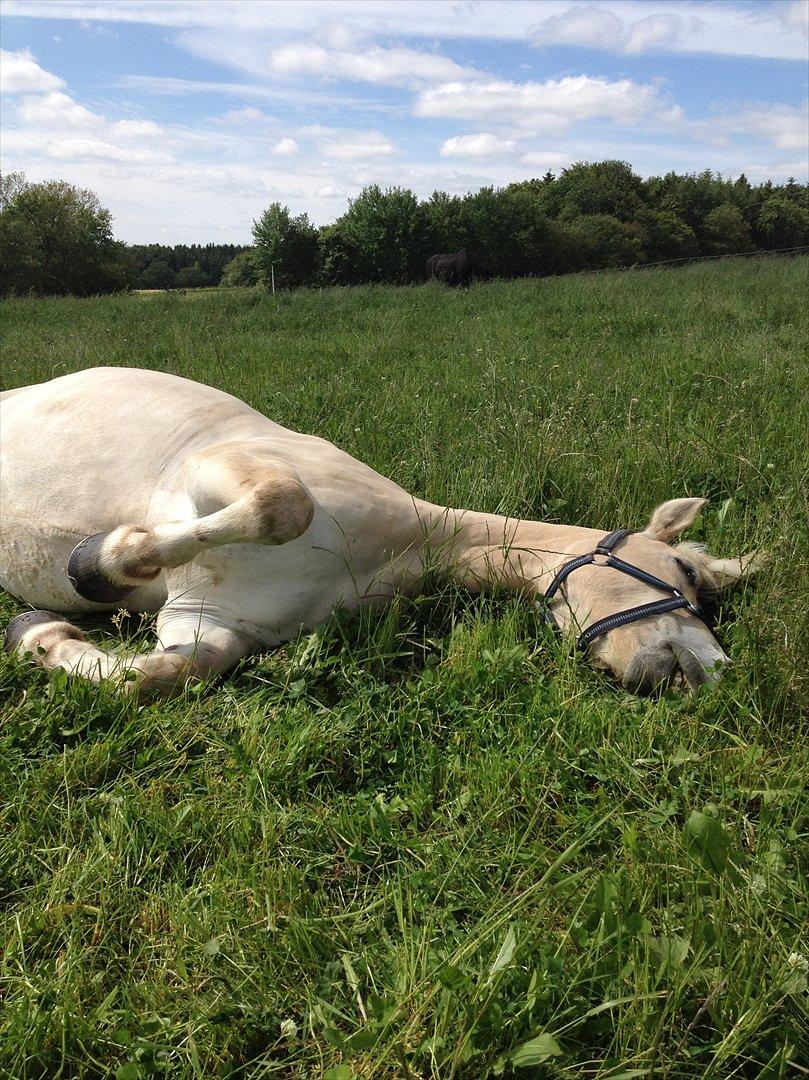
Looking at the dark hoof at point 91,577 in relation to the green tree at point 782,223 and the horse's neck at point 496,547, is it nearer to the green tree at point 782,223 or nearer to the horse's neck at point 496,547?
the horse's neck at point 496,547

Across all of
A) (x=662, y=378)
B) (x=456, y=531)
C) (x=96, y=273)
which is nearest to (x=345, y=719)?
(x=456, y=531)

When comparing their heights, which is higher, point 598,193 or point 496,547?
point 598,193

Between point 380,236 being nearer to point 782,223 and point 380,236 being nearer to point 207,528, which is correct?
point 207,528

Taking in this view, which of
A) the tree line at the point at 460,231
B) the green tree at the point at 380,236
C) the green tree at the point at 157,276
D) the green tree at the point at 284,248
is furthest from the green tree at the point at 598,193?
the green tree at the point at 157,276

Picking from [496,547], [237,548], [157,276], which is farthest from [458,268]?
[157,276]

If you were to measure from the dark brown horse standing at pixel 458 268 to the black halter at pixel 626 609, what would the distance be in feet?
68.4

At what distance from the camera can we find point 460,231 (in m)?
37.6

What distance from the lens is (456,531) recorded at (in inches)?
132

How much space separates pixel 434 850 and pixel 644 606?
1282 millimetres

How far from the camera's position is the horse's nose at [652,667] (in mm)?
2756

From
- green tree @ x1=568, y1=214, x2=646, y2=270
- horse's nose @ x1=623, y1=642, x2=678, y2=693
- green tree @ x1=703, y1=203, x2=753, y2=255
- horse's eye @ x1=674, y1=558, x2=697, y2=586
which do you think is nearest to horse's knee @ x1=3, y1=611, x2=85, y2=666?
horse's nose @ x1=623, y1=642, x2=678, y2=693

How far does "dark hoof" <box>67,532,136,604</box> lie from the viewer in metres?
2.96

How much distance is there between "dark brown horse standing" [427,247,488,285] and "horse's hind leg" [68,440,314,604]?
68.6ft

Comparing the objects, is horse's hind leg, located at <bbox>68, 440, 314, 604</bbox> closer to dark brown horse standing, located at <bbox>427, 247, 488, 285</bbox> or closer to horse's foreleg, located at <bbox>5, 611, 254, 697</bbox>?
horse's foreleg, located at <bbox>5, 611, 254, 697</bbox>
